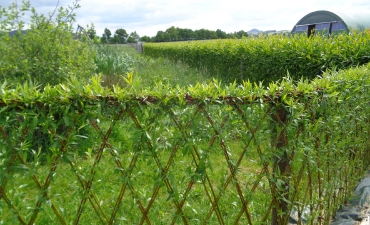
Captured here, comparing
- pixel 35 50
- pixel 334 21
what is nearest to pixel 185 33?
pixel 334 21

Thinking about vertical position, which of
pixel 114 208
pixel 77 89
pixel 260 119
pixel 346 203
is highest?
pixel 77 89

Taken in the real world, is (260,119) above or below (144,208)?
above

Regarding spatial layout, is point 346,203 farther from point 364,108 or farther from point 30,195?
point 30,195

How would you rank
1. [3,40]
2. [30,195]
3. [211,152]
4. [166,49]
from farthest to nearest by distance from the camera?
[166,49], [3,40], [30,195], [211,152]

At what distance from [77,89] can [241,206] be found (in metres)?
1.36

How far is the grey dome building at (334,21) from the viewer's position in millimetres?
20453

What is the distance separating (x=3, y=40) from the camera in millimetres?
5047

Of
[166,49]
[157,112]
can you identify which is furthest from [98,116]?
[166,49]

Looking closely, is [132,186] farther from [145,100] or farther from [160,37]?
[160,37]

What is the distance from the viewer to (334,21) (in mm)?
21016

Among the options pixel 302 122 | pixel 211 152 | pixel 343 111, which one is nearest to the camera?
pixel 211 152

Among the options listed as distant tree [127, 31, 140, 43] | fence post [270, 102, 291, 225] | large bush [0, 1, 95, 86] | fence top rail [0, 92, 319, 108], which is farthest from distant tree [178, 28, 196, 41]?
fence top rail [0, 92, 319, 108]

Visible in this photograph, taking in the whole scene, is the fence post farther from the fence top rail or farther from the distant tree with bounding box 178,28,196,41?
the distant tree with bounding box 178,28,196,41

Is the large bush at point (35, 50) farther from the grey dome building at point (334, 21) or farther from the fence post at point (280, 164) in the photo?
the grey dome building at point (334, 21)
